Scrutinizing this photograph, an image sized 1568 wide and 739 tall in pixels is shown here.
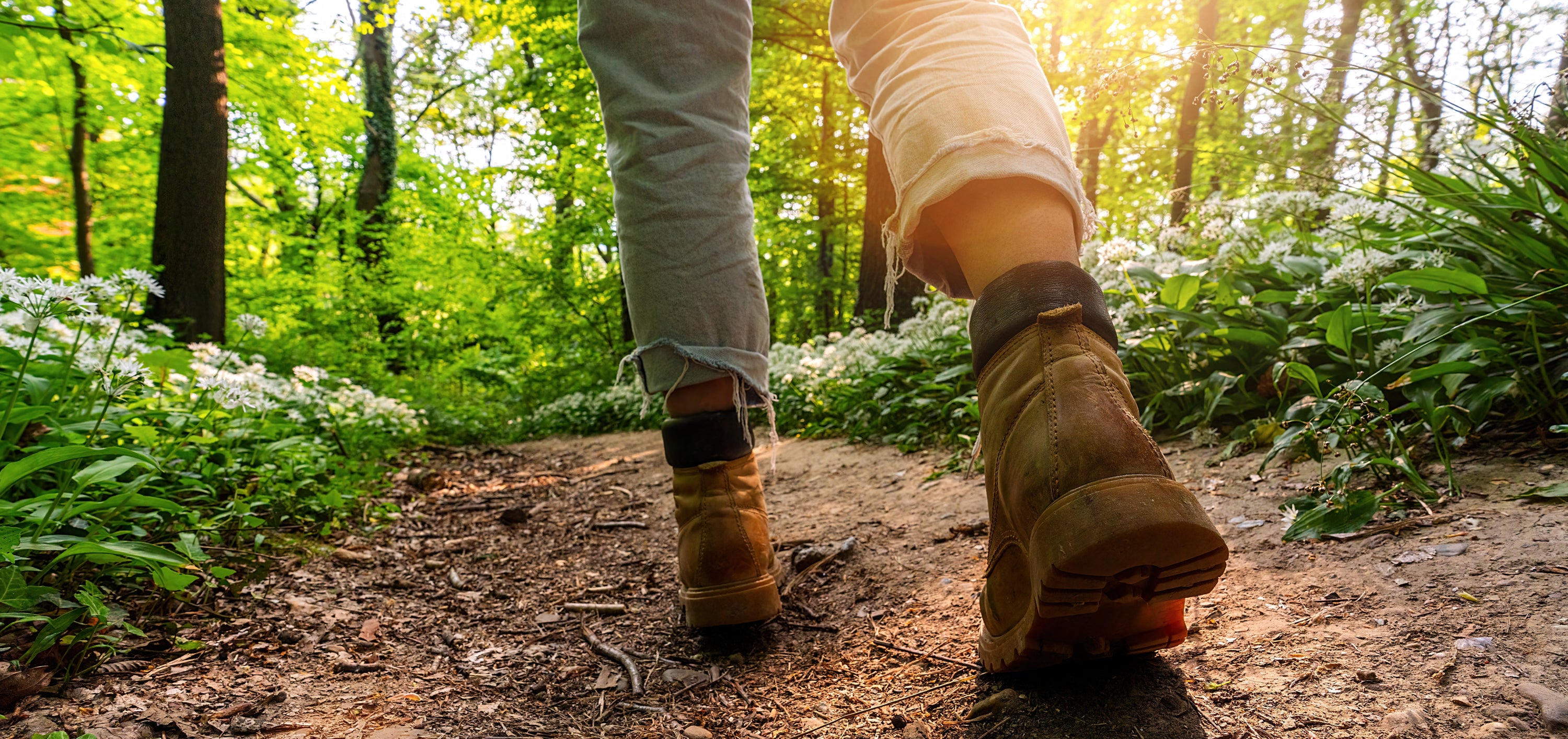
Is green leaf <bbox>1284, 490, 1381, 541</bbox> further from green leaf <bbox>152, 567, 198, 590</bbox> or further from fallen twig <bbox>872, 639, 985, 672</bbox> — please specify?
green leaf <bbox>152, 567, 198, 590</bbox>

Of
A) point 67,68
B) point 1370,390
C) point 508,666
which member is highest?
point 67,68

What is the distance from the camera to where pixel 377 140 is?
11.5m

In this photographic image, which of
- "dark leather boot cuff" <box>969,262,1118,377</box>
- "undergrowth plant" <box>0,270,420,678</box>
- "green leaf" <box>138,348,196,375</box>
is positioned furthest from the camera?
"green leaf" <box>138,348,196,375</box>

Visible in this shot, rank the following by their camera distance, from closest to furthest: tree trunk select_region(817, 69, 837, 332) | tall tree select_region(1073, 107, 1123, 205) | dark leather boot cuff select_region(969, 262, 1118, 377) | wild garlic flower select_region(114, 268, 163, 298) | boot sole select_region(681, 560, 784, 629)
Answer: dark leather boot cuff select_region(969, 262, 1118, 377)
boot sole select_region(681, 560, 784, 629)
wild garlic flower select_region(114, 268, 163, 298)
tree trunk select_region(817, 69, 837, 332)
tall tree select_region(1073, 107, 1123, 205)

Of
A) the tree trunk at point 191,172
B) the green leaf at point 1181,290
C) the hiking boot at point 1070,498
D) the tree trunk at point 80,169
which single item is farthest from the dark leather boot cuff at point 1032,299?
the tree trunk at point 80,169

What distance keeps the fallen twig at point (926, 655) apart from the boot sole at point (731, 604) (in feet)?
0.70

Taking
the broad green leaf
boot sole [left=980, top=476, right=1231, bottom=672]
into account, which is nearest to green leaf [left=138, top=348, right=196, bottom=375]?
boot sole [left=980, top=476, right=1231, bottom=672]

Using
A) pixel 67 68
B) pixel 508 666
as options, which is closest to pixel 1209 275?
pixel 508 666

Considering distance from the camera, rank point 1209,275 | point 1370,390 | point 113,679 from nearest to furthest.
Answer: point 113,679 < point 1370,390 < point 1209,275

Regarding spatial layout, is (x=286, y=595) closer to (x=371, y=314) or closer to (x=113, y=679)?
(x=113, y=679)

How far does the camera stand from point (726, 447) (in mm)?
1355

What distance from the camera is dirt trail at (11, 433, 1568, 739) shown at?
828 mm

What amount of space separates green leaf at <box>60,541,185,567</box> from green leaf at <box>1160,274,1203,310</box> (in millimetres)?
2743

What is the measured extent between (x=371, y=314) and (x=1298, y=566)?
35.3 ft
